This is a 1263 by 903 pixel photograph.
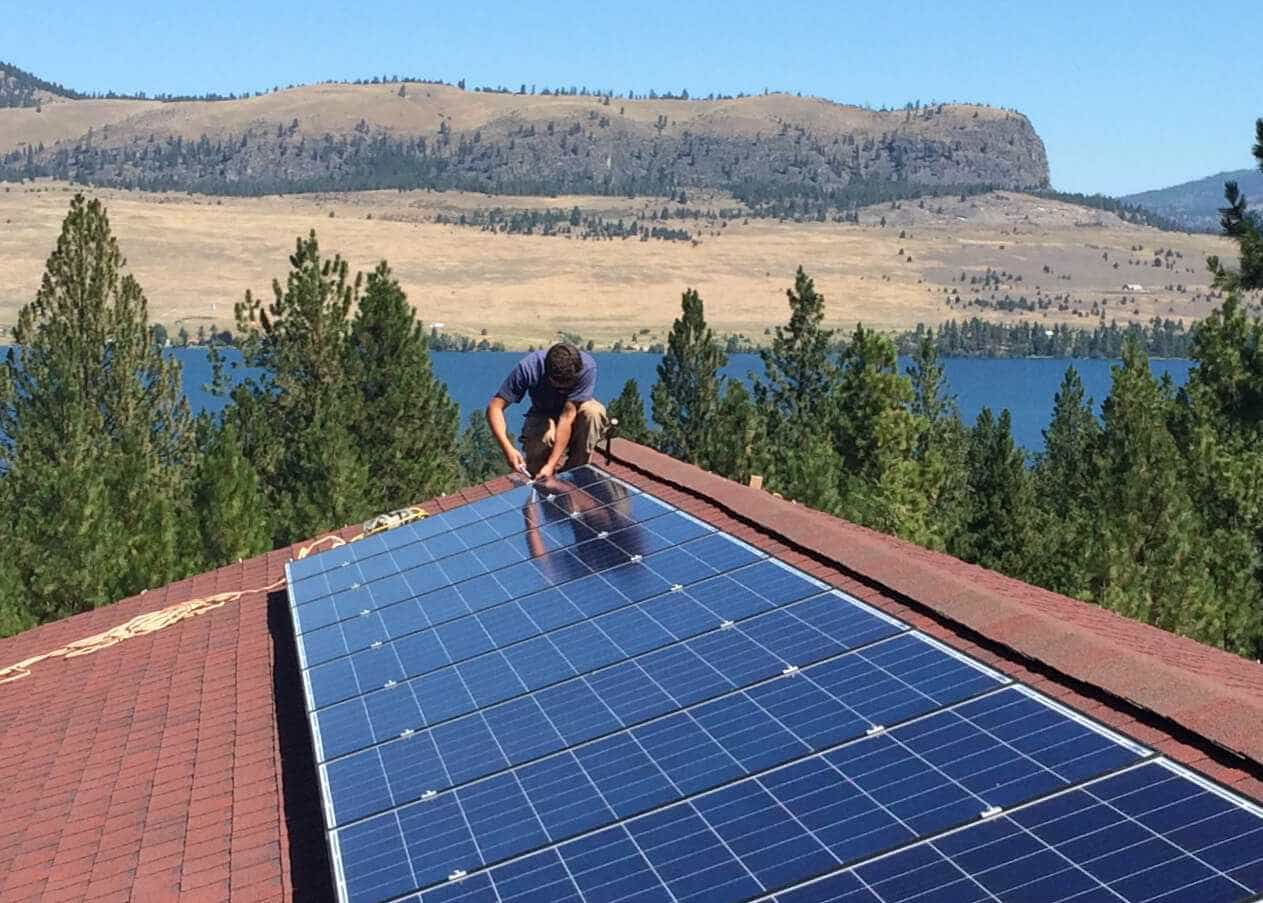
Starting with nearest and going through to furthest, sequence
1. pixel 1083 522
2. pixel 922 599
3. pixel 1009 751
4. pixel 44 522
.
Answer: pixel 1009 751 < pixel 922 599 < pixel 44 522 < pixel 1083 522

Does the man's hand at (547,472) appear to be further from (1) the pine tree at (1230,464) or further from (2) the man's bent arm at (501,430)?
(1) the pine tree at (1230,464)

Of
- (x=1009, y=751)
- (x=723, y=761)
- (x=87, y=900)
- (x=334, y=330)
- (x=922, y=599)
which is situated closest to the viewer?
(x=1009, y=751)

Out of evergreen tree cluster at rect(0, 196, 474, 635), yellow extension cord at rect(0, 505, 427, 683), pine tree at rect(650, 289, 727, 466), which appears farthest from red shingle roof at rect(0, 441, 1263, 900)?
pine tree at rect(650, 289, 727, 466)

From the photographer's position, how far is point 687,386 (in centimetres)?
6762

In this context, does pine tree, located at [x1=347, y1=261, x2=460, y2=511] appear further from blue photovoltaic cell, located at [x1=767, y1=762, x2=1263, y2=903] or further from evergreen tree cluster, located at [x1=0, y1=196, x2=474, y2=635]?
blue photovoltaic cell, located at [x1=767, y1=762, x2=1263, y2=903]

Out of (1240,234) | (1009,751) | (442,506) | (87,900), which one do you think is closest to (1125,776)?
(1009,751)

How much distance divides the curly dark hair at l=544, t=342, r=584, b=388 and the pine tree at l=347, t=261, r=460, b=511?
32.9 meters

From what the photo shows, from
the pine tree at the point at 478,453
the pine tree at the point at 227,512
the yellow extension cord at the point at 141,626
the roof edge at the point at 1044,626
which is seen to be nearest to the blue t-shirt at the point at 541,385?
the roof edge at the point at 1044,626

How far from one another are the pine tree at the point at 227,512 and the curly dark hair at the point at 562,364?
20.7 m

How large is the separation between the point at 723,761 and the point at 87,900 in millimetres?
3753

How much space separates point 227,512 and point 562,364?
21144 mm

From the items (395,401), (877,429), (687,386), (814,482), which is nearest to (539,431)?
(814,482)

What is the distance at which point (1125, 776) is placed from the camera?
5.95 m

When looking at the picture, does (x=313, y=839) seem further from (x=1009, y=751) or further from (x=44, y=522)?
(x=44, y=522)
